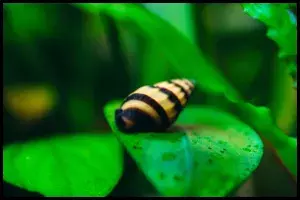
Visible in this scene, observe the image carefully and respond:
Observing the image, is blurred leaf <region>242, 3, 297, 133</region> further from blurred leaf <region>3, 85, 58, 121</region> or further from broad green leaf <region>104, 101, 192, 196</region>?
blurred leaf <region>3, 85, 58, 121</region>

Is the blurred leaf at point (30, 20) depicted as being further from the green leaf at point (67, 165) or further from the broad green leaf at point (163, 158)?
the broad green leaf at point (163, 158)

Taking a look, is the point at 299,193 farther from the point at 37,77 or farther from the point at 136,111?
the point at 37,77

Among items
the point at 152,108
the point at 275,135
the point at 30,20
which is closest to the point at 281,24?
the point at 275,135

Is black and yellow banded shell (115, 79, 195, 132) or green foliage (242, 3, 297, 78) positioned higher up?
green foliage (242, 3, 297, 78)

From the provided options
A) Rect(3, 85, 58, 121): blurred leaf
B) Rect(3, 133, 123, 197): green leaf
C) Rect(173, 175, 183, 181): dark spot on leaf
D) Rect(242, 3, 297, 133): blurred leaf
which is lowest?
Rect(3, 85, 58, 121): blurred leaf

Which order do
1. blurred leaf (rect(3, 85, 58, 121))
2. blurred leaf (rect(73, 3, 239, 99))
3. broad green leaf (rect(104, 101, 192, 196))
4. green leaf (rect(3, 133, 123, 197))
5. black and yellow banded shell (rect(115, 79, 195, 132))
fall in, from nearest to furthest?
broad green leaf (rect(104, 101, 192, 196)) → green leaf (rect(3, 133, 123, 197)) → black and yellow banded shell (rect(115, 79, 195, 132)) → blurred leaf (rect(73, 3, 239, 99)) → blurred leaf (rect(3, 85, 58, 121))

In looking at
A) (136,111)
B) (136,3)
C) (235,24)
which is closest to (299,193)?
(136,111)

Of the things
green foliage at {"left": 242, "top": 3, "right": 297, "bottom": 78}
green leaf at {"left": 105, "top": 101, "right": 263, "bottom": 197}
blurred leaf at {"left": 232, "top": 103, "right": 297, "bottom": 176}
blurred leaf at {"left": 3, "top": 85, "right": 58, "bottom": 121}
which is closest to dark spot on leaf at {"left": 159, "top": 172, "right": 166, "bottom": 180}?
green leaf at {"left": 105, "top": 101, "right": 263, "bottom": 197}
